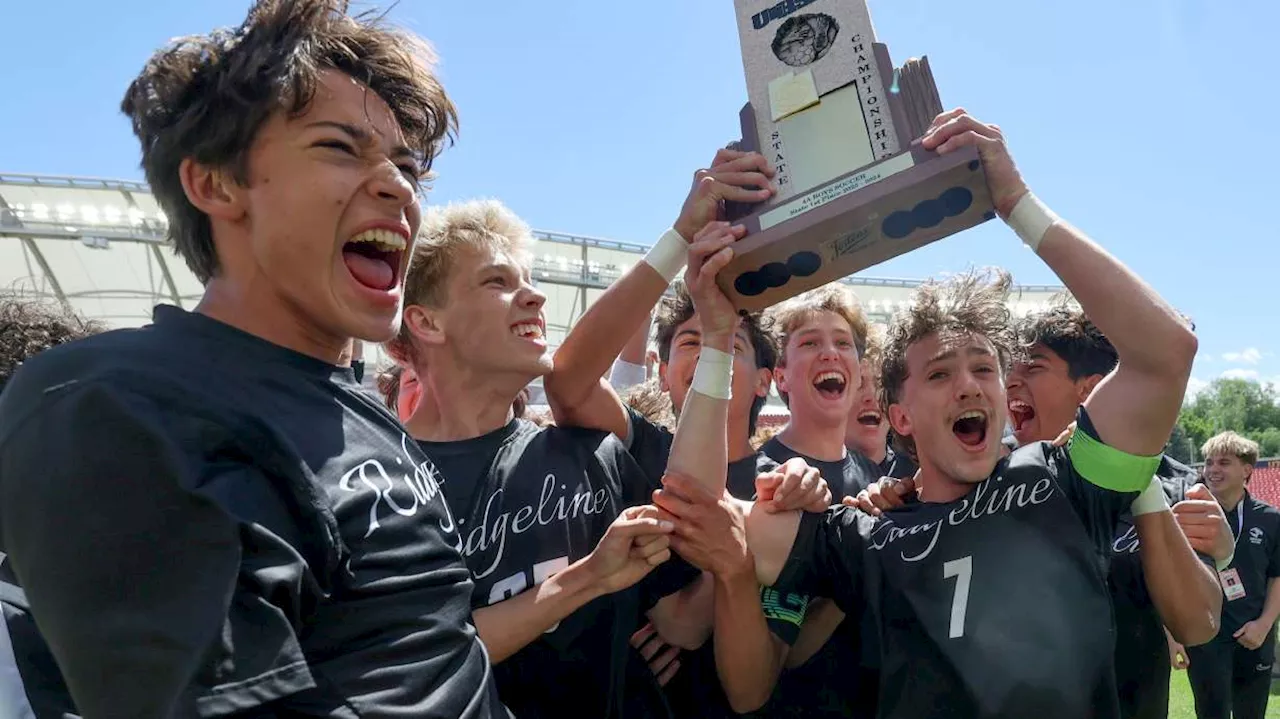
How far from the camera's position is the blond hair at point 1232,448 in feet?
23.7

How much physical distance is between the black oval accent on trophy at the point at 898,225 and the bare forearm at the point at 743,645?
96 centimetres

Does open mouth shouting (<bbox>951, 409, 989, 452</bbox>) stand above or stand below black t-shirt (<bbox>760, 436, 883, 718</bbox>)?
above

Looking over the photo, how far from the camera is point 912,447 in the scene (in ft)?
9.70

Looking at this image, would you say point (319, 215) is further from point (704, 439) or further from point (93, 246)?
point (93, 246)

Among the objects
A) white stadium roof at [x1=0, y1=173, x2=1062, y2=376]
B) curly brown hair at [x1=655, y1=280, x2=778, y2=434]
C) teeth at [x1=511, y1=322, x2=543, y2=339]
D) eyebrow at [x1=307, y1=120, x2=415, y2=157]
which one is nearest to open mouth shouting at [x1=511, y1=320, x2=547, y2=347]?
teeth at [x1=511, y1=322, x2=543, y2=339]

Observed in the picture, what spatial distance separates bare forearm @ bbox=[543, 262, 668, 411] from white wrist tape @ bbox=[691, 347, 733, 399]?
0.33 meters

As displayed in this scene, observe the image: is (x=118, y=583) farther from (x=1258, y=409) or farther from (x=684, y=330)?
(x=1258, y=409)

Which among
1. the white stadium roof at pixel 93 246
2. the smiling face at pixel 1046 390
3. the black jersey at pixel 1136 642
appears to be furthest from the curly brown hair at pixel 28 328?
the white stadium roof at pixel 93 246

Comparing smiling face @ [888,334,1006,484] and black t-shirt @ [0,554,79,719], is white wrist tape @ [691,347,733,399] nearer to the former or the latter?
smiling face @ [888,334,1006,484]

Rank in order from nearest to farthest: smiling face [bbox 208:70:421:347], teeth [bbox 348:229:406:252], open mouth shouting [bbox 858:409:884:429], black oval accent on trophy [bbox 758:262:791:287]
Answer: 1. smiling face [bbox 208:70:421:347]
2. teeth [bbox 348:229:406:252]
3. black oval accent on trophy [bbox 758:262:791:287]
4. open mouth shouting [bbox 858:409:884:429]

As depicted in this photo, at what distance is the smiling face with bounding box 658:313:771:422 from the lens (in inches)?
119

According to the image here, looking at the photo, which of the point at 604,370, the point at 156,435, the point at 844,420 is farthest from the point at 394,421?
the point at 844,420

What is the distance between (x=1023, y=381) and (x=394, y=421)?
8.06ft

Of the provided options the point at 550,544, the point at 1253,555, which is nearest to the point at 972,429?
the point at 550,544
